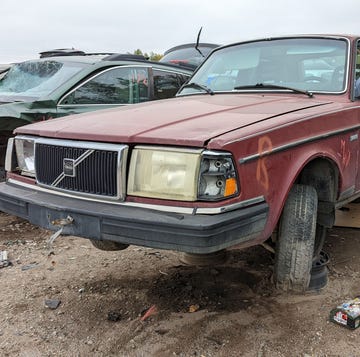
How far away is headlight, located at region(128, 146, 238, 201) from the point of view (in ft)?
7.39

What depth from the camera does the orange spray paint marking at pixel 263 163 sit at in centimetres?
238

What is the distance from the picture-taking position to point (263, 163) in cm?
241

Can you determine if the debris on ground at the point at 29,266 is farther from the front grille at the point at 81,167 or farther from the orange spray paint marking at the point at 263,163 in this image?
the orange spray paint marking at the point at 263,163

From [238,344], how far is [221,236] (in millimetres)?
791

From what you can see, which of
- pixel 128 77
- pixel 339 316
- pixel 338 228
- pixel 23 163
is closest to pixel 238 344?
pixel 339 316

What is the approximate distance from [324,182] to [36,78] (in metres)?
3.94

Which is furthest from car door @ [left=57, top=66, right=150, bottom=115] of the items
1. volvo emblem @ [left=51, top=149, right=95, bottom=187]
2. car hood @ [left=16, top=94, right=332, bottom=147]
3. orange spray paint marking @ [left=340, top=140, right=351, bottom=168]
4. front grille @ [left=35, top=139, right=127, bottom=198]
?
orange spray paint marking @ [left=340, top=140, right=351, bottom=168]

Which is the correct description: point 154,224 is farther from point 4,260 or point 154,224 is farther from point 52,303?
point 4,260

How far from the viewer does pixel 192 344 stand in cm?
262

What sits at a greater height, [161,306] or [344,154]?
[344,154]

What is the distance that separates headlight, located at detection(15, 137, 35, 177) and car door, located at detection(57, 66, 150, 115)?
6.34ft

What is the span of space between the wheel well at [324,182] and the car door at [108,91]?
2.98m

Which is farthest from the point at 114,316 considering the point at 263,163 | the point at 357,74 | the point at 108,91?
the point at 108,91

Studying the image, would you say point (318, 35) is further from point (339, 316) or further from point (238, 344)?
point (238, 344)
